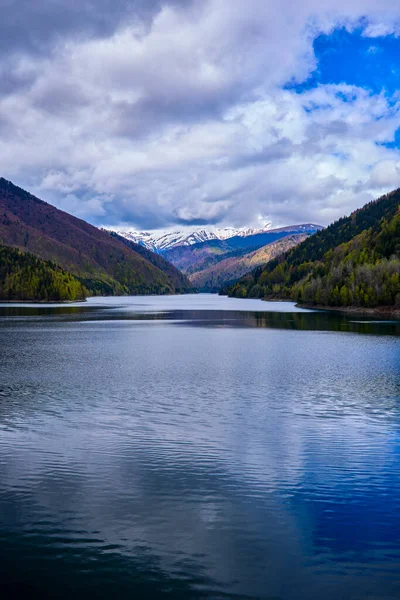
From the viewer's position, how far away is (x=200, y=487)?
950 inches

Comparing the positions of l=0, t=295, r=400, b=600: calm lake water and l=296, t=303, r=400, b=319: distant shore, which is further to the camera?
l=296, t=303, r=400, b=319: distant shore

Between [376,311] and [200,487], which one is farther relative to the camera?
[376,311]

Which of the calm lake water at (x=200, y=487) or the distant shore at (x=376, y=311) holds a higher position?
the distant shore at (x=376, y=311)

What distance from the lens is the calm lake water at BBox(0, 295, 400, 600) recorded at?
54.4ft

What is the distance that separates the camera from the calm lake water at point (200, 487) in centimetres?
1659

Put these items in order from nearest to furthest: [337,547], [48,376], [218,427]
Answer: [337,547] → [218,427] → [48,376]

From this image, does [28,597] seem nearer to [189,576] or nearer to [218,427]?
[189,576]

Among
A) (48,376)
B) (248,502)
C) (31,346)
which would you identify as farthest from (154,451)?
(31,346)

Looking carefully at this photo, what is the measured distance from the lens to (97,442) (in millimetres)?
31188

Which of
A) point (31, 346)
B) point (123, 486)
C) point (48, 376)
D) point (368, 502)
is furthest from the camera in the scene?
point (31, 346)

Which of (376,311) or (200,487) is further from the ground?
(376,311)

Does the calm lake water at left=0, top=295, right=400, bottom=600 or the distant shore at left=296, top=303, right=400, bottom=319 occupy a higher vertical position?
the distant shore at left=296, top=303, right=400, bottom=319

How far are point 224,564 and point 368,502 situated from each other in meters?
7.82

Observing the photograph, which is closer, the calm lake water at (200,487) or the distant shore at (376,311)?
the calm lake water at (200,487)
